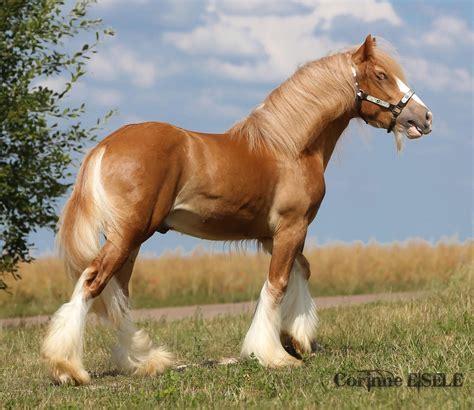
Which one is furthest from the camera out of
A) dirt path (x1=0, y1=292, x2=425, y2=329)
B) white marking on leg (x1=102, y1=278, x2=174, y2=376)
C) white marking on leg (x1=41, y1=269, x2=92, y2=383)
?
dirt path (x1=0, y1=292, x2=425, y2=329)

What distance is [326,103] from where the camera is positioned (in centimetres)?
798

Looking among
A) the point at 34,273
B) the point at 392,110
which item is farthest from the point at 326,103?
the point at 34,273

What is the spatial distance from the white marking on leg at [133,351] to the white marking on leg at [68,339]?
50 centimetres

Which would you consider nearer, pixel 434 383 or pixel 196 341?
pixel 434 383

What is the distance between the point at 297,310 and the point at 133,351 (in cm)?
164

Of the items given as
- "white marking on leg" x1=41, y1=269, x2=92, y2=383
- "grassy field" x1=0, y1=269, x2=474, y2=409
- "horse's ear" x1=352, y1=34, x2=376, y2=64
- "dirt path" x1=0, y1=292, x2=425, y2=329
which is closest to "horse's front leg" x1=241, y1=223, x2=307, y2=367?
"grassy field" x1=0, y1=269, x2=474, y2=409

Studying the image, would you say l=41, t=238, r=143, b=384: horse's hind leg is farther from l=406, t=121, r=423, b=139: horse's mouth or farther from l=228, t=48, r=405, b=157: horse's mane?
l=406, t=121, r=423, b=139: horse's mouth

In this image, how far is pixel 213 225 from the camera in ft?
24.3

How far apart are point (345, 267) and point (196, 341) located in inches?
415

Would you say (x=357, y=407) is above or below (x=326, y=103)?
below

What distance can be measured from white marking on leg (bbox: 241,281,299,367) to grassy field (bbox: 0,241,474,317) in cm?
945

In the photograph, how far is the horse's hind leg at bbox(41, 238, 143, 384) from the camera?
6816 mm

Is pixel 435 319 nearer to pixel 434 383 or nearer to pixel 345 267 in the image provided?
pixel 434 383

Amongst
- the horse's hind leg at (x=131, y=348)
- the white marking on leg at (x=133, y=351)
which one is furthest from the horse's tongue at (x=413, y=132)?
the white marking on leg at (x=133, y=351)
